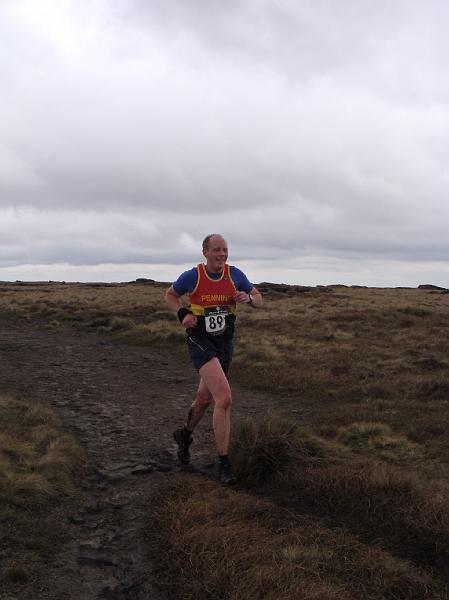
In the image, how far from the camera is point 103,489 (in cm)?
581

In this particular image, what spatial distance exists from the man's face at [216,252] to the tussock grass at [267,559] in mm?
2695

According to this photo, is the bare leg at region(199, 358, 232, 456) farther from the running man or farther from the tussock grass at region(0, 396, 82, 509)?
the tussock grass at region(0, 396, 82, 509)

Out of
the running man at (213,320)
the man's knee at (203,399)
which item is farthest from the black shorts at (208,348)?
the man's knee at (203,399)

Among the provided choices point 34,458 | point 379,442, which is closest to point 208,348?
point 34,458

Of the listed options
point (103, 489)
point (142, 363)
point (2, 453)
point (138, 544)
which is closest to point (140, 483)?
point (103, 489)

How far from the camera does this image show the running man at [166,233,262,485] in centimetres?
606

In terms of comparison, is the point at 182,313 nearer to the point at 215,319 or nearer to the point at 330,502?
the point at 215,319

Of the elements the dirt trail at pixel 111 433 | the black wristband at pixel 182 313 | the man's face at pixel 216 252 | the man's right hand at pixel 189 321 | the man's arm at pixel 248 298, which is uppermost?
the man's face at pixel 216 252

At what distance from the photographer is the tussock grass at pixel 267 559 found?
3.69 meters

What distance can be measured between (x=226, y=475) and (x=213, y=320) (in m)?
1.79

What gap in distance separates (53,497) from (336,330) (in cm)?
1788

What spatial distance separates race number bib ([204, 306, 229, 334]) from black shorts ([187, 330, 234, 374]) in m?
0.10

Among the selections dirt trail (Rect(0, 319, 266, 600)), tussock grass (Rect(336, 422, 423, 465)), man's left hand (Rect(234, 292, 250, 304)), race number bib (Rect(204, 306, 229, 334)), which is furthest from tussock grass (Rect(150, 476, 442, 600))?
tussock grass (Rect(336, 422, 423, 465))

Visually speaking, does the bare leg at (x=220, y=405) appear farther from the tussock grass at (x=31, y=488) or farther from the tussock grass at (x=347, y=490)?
the tussock grass at (x=31, y=488)
